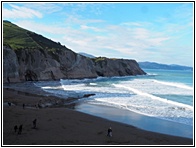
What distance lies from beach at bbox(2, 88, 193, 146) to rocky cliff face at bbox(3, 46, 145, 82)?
35025 mm

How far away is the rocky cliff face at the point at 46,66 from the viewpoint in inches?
2192

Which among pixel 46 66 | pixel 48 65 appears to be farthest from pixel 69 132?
pixel 48 65

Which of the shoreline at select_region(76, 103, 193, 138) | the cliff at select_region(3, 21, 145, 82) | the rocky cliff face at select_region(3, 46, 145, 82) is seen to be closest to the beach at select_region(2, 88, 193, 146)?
the shoreline at select_region(76, 103, 193, 138)

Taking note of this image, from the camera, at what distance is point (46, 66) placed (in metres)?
67.6

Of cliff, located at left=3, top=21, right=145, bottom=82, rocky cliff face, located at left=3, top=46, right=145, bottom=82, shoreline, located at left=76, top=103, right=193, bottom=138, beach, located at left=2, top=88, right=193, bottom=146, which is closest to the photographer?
beach, located at left=2, top=88, right=193, bottom=146

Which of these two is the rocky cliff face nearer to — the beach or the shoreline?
the shoreline

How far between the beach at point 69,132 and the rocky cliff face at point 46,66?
3502 cm

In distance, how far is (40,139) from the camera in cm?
1539

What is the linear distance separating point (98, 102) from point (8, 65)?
2937 centimetres

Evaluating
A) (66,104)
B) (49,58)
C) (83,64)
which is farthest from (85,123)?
(83,64)

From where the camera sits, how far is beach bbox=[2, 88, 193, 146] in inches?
606

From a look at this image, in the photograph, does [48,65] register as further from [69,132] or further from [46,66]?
Answer: [69,132]

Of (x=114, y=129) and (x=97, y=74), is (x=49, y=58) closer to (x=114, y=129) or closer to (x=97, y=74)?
(x=97, y=74)

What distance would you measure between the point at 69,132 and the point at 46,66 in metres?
51.9
